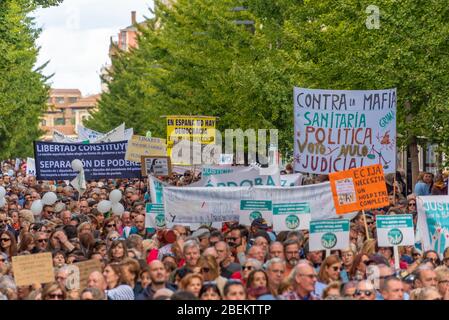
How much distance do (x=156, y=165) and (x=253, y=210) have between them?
8.08 metres

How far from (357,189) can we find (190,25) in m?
33.0

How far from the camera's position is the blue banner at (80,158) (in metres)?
27.4

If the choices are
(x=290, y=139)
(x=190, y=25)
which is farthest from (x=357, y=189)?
(x=190, y=25)

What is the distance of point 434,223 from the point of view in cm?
1739

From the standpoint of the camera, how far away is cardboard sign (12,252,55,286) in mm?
13545

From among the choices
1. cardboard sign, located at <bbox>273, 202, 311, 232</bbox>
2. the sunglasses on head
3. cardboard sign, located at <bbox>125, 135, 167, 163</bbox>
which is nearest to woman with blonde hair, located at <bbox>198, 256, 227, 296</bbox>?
the sunglasses on head

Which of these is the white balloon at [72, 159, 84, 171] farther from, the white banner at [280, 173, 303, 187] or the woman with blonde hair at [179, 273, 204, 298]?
the woman with blonde hair at [179, 273, 204, 298]

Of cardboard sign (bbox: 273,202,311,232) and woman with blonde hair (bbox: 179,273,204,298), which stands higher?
cardboard sign (bbox: 273,202,311,232)

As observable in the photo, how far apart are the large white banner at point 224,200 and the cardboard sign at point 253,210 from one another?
21 cm

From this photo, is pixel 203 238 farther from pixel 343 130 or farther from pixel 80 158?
pixel 80 158

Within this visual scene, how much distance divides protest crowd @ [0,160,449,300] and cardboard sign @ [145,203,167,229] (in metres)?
0.10

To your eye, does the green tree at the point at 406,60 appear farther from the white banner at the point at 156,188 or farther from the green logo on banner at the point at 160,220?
the green logo on banner at the point at 160,220

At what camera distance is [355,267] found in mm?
14914
